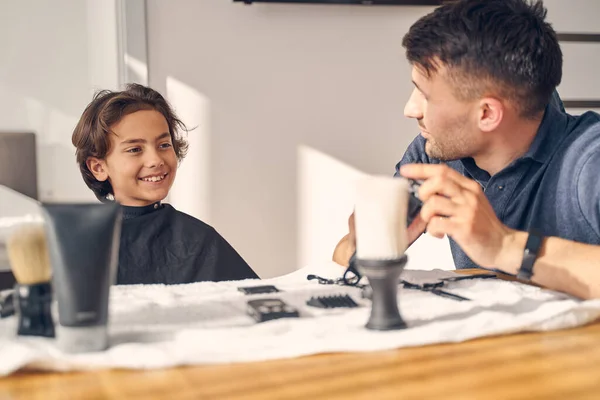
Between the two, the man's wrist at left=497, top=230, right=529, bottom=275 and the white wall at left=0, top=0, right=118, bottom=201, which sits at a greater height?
the white wall at left=0, top=0, right=118, bottom=201

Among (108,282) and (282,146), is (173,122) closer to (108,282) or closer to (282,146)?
(282,146)

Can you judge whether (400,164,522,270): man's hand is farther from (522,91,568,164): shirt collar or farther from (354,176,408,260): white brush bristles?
(522,91,568,164): shirt collar

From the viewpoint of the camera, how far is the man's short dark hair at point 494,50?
5.33 feet

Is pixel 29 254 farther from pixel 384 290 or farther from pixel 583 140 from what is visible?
pixel 583 140

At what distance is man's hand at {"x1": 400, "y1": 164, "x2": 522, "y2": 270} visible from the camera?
1.21 metres

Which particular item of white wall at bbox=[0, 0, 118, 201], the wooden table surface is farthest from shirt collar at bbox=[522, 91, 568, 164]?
white wall at bbox=[0, 0, 118, 201]

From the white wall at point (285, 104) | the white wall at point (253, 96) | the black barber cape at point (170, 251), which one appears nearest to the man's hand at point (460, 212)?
the black barber cape at point (170, 251)

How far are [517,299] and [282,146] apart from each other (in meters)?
2.16

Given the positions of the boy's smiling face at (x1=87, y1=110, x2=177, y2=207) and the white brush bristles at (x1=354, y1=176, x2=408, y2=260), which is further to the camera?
the boy's smiling face at (x1=87, y1=110, x2=177, y2=207)

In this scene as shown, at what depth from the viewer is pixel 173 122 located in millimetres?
2289

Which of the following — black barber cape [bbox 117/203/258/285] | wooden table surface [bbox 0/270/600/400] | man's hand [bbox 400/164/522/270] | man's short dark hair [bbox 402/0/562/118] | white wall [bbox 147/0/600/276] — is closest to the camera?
wooden table surface [bbox 0/270/600/400]

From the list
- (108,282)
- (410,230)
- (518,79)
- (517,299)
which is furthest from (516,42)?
(108,282)

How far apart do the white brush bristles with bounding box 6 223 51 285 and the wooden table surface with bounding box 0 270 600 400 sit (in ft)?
0.40

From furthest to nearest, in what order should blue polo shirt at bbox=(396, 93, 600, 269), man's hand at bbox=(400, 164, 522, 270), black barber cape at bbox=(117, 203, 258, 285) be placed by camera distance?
black barber cape at bbox=(117, 203, 258, 285), blue polo shirt at bbox=(396, 93, 600, 269), man's hand at bbox=(400, 164, 522, 270)
